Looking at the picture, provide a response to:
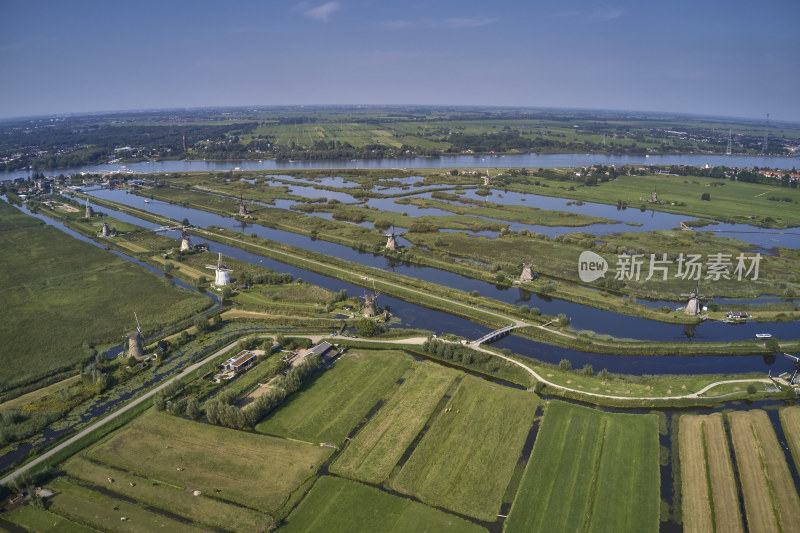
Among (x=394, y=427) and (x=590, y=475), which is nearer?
(x=590, y=475)

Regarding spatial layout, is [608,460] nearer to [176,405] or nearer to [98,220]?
[176,405]

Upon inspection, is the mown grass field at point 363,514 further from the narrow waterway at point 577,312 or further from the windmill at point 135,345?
the narrow waterway at point 577,312

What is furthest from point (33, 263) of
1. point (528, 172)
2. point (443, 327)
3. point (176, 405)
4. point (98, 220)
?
point (528, 172)

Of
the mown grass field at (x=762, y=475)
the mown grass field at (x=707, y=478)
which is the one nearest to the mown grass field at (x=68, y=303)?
the mown grass field at (x=707, y=478)

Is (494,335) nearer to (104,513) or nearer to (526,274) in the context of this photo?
(526,274)

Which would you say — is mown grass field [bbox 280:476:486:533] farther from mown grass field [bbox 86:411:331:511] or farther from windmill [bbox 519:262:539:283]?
windmill [bbox 519:262:539:283]

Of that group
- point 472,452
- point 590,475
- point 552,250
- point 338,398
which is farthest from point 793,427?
point 552,250
